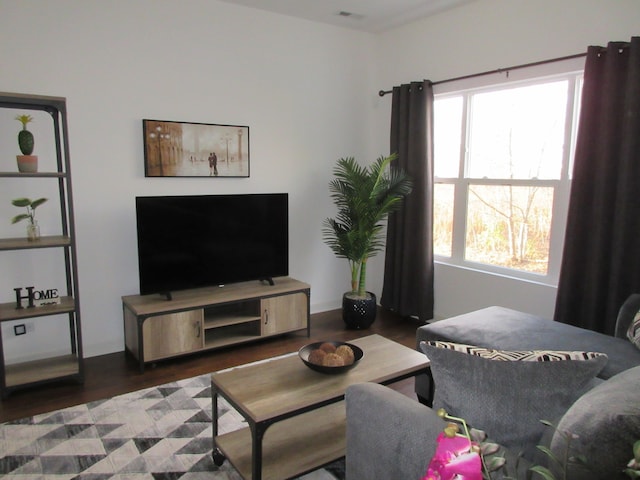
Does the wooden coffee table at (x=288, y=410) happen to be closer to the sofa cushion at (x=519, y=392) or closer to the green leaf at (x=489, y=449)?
the sofa cushion at (x=519, y=392)

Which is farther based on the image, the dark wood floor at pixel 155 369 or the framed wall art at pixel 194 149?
the framed wall art at pixel 194 149

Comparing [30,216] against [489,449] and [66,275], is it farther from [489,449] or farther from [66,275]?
[489,449]

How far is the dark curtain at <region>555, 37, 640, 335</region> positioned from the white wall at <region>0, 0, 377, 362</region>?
2304 mm

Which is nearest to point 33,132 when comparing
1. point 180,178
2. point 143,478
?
point 180,178

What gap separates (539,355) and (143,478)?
187 centimetres

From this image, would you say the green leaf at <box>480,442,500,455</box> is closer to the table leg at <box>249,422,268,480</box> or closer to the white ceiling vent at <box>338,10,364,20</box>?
the table leg at <box>249,422,268,480</box>

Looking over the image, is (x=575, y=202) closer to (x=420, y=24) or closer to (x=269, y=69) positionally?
(x=420, y=24)

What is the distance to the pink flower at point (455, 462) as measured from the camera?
28.0 inches

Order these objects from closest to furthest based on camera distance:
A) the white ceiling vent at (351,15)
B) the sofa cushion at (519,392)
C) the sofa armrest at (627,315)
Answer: the sofa cushion at (519,392)
the sofa armrest at (627,315)
the white ceiling vent at (351,15)

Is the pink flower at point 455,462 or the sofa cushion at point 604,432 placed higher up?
the pink flower at point 455,462

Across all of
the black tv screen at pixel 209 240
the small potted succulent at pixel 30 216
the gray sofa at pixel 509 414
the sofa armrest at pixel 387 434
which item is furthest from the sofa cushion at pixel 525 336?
the small potted succulent at pixel 30 216

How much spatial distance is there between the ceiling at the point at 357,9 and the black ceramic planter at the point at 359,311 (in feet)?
8.43

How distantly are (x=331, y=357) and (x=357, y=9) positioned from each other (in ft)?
10.4

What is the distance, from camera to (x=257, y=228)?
4.02m
